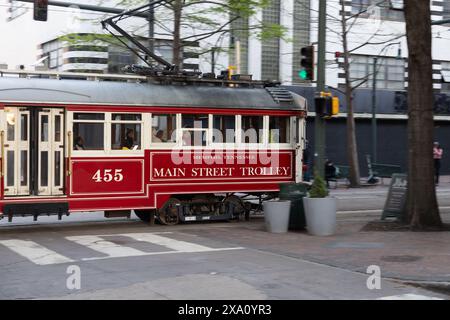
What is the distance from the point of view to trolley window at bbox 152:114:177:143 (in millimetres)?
15922

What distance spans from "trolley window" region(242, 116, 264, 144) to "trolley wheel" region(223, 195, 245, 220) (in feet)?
4.78

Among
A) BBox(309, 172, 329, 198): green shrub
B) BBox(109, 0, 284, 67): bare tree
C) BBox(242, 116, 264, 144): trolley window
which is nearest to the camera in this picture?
BBox(309, 172, 329, 198): green shrub

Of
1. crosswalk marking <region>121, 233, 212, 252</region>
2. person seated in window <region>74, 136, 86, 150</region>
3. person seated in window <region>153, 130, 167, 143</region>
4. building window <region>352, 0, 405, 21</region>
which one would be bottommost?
crosswalk marking <region>121, 233, 212, 252</region>

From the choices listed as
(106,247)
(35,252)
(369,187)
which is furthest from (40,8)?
(369,187)

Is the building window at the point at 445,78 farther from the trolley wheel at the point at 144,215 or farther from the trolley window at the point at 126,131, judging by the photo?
the trolley window at the point at 126,131

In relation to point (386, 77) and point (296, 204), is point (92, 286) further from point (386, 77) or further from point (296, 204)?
point (386, 77)

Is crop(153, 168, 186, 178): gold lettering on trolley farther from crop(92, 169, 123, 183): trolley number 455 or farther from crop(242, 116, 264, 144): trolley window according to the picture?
crop(242, 116, 264, 144): trolley window

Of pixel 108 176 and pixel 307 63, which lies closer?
pixel 108 176

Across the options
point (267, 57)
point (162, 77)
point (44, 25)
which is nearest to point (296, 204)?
point (162, 77)

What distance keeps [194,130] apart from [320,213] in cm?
398

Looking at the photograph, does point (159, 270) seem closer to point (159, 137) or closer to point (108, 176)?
point (108, 176)

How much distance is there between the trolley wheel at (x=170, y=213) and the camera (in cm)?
1600

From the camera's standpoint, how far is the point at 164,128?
16062 mm

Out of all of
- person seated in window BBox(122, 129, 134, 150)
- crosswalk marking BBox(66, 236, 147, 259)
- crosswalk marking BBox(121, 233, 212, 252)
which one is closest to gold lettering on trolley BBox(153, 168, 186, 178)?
person seated in window BBox(122, 129, 134, 150)
